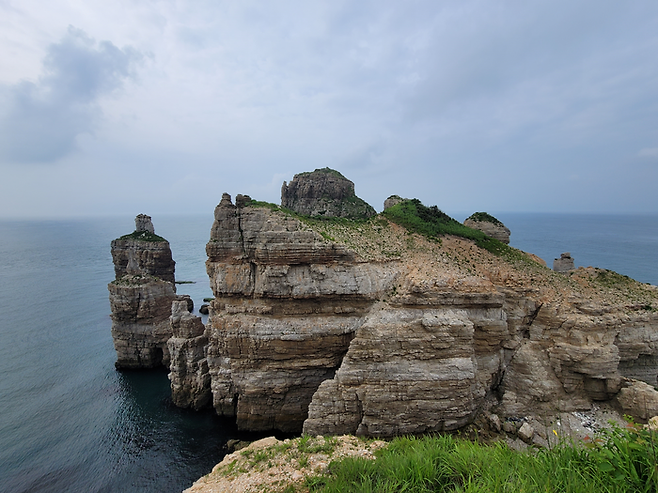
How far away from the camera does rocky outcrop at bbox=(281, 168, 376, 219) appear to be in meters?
36.1

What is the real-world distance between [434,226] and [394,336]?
10.5 meters

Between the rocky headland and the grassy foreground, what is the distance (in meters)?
6.93

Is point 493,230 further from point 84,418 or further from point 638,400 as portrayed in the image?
point 84,418

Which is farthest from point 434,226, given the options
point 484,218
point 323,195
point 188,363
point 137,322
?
point 137,322

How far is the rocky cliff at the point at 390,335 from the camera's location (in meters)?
14.2

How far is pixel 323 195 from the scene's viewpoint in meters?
37.2

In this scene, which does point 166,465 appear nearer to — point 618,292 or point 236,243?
point 236,243

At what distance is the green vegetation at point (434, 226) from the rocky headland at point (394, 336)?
9.81 ft

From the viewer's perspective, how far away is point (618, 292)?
17.5 m

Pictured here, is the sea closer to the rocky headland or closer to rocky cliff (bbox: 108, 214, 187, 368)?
rocky cliff (bbox: 108, 214, 187, 368)

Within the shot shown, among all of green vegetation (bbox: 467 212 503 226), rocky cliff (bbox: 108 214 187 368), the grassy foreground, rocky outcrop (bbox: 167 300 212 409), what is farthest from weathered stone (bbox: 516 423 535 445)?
rocky cliff (bbox: 108 214 187 368)

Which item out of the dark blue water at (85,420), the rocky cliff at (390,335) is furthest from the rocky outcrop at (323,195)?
the dark blue water at (85,420)

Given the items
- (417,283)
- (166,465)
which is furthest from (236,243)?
(166,465)

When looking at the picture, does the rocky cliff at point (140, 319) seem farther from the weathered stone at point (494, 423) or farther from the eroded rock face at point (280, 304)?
the weathered stone at point (494, 423)
